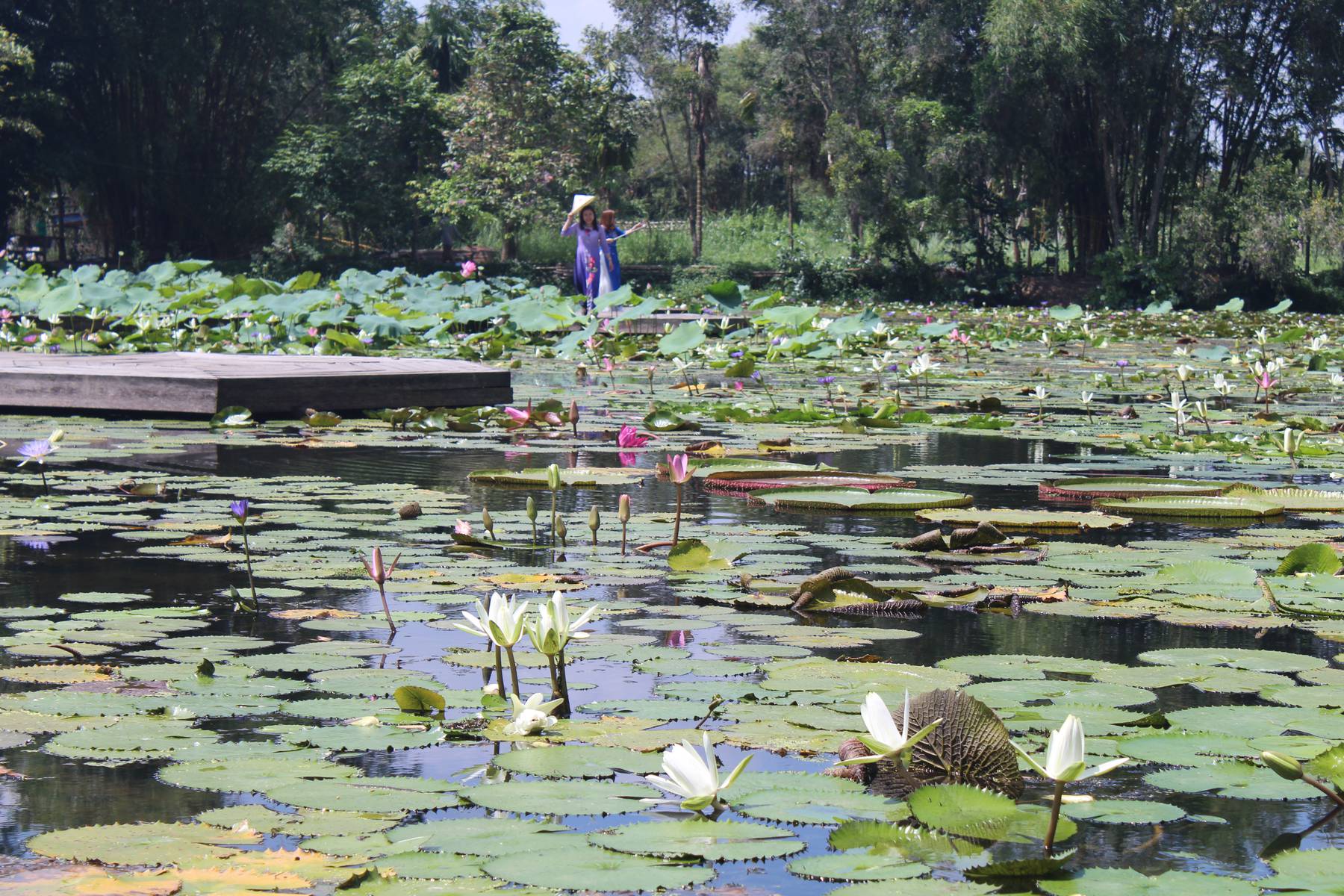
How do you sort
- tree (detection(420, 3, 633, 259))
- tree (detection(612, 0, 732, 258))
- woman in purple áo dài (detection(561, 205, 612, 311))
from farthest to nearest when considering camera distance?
tree (detection(612, 0, 732, 258)), tree (detection(420, 3, 633, 259)), woman in purple áo dài (detection(561, 205, 612, 311))

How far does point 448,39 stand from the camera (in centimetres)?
3578

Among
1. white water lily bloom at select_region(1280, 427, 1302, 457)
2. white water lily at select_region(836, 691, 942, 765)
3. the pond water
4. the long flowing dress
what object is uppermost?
the long flowing dress

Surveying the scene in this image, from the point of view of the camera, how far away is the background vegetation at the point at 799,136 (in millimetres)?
20969

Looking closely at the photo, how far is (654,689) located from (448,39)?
35988 millimetres

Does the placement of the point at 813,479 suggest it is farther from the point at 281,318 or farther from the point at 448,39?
the point at 448,39

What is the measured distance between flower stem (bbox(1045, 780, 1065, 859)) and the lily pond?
1 centimetres

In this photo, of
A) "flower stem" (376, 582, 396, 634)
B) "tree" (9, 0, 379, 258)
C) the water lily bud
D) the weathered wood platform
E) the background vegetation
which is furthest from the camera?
"tree" (9, 0, 379, 258)

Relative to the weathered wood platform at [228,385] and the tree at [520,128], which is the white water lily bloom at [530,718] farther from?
the tree at [520,128]

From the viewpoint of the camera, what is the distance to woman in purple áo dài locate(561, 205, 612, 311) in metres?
12.3

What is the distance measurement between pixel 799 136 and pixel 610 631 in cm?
3290

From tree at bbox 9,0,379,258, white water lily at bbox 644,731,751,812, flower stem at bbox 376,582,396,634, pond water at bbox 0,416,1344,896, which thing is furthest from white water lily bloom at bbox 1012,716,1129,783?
tree at bbox 9,0,379,258

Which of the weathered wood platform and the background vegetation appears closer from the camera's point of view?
the weathered wood platform

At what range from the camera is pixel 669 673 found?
182cm

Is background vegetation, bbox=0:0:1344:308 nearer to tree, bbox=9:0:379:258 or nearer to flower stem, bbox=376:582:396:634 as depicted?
tree, bbox=9:0:379:258
